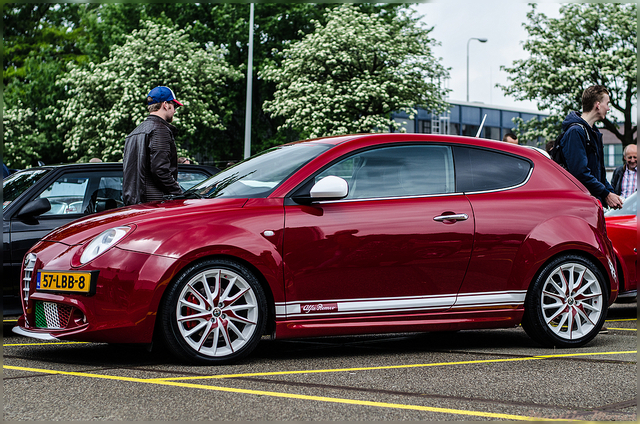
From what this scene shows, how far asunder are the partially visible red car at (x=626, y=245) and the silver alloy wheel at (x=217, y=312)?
3964mm

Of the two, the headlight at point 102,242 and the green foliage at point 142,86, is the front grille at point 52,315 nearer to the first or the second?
the headlight at point 102,242

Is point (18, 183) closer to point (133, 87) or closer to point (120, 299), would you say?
point (120, 299)

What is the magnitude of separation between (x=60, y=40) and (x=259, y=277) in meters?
48.9

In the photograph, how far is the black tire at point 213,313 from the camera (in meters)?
5.26

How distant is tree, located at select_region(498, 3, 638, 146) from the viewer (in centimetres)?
3475

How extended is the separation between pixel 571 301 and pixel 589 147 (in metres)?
1.93

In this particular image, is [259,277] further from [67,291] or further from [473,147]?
[473,147]

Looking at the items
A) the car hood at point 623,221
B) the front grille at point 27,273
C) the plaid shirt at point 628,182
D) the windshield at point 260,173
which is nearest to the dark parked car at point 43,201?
the front grille at point 27,273

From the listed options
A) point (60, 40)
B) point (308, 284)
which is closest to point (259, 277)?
point (308, 284)

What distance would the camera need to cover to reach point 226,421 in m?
3.90

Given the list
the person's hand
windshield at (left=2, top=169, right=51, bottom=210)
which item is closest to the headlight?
windshield at (left=2, top=169, right=51, bottom=210)

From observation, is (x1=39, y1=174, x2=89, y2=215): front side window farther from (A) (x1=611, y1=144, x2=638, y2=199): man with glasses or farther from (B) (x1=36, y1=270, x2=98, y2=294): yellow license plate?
(A) (x1=611, y1=144, x2=638, y2=199): man with glasses

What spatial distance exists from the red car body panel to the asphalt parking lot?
116 cm

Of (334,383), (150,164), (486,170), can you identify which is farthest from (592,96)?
(334,383)
